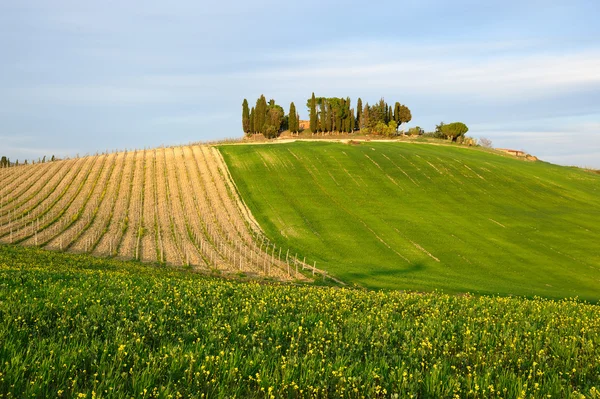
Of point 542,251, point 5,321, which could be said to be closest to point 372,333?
point 5,321

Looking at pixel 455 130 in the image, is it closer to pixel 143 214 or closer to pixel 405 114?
pixel 405 114

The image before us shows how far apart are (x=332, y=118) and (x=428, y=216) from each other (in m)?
98.1

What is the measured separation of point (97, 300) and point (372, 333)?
836cm

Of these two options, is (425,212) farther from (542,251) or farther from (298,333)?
(298,333)

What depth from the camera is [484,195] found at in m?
80.6

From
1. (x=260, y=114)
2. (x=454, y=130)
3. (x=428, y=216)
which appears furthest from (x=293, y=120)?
(x=428, y=216)

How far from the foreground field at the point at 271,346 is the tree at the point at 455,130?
155 m

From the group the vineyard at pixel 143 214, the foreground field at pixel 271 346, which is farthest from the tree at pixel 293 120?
the foreground field at pixel 271 346

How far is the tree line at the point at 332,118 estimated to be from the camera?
160 metres

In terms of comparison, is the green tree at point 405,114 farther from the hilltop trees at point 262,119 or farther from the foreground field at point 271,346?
the foreground field at point 271,346

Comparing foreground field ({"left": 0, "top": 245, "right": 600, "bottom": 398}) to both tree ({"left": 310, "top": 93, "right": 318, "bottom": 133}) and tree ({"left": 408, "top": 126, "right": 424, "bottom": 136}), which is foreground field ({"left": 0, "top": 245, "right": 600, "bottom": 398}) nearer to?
tree ({"left": 310, "top": 93, "right": 318, "bottom": 133})

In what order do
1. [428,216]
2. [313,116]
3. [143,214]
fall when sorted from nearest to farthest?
[143,214]
[428,216]
[313,116]

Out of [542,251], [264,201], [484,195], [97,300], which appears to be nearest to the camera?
[97,300]

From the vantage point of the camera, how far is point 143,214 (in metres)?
68.9
